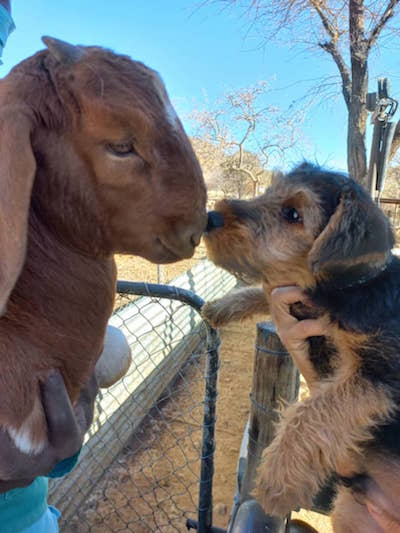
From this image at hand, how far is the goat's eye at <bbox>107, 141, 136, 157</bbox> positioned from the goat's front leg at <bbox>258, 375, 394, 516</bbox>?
166 cm

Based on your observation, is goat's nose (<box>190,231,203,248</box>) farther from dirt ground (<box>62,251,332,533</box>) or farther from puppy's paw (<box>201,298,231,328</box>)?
dirt ground (<box>62,251,332,533</box>)

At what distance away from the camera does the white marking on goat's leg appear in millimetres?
722

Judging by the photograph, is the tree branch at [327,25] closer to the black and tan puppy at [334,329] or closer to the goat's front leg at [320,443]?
the black and tan puppy at [334,329]

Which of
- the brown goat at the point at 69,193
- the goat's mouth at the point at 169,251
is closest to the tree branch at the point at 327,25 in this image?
the brown goat at the point at 69,193

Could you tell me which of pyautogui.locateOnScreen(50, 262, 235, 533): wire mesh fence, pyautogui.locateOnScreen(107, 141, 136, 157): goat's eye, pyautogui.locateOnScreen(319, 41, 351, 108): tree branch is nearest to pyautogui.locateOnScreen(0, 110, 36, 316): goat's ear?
pyautogui.locateOnScreen(107, 141, 136, 157): goat's eye

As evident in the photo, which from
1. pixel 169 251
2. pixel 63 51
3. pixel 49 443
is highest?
pixel 63 51

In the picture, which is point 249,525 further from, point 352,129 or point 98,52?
point 352,129

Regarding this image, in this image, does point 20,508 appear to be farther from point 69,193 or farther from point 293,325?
point 293,325

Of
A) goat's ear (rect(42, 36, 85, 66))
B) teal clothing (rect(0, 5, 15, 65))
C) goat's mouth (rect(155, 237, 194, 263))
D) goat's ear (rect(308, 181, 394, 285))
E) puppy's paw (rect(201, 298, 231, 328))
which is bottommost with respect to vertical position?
puppy's paw (rect(201, 298, 231, 328))

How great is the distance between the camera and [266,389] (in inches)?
83.8

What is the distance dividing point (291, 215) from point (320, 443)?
1211mm

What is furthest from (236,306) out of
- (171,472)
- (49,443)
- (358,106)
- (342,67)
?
(342,67)

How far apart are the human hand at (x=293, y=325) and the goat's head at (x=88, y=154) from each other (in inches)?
46.7

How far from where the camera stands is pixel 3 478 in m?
0.75
